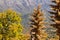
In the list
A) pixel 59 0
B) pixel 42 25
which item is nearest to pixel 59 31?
pixel 59 0

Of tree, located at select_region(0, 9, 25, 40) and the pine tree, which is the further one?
tree, located at select_region(0, 9, 25, 40)

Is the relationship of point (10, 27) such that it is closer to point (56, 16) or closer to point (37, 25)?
point (37, 25)

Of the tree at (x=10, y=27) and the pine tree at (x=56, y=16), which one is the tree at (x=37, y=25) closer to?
the pine tree at (x=56, y=16)

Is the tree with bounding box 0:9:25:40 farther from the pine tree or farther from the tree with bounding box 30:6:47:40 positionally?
the pine tree

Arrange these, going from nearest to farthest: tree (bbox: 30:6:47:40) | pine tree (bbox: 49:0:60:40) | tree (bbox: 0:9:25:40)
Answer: pine tree (bbox: 49:0:60:40) < tree (bbox: 30:6:47:40) < tree (bbox: 0:9:25:40)

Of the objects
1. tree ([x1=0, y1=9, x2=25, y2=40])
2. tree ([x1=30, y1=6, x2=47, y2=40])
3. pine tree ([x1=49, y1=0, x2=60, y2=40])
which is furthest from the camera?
tree ([x1=0, y1=9, x2=25, y2=40])

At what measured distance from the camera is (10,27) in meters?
40.6

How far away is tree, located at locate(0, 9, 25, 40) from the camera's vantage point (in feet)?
136

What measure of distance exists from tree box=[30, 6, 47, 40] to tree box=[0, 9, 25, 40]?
419 inches

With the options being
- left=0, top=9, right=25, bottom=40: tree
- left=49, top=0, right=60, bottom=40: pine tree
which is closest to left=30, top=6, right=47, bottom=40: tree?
left=49, top=0, right=60, bottom=40: pine tree

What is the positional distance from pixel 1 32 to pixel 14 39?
3.09m

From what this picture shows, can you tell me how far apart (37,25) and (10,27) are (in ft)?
38.5

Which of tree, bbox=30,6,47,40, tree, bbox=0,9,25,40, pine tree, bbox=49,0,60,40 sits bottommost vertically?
tree, bbox=0,9,25,40

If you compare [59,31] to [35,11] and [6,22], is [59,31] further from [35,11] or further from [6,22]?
[6,22]
